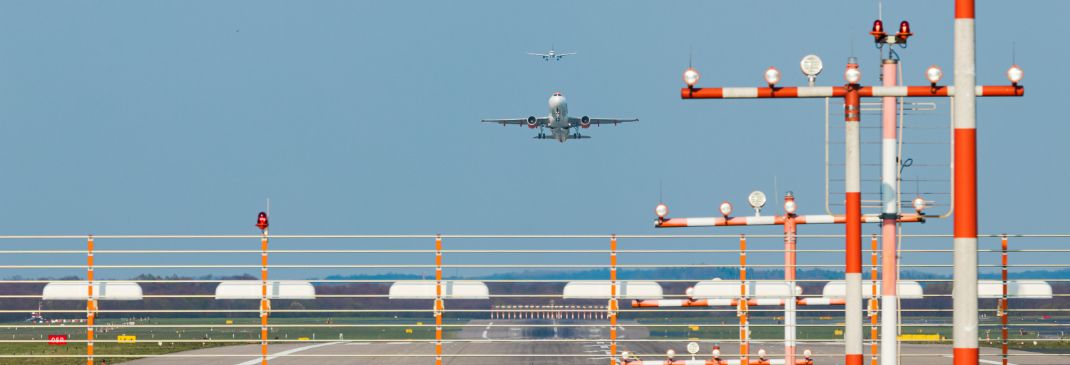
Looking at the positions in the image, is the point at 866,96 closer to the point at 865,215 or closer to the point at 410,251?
the point at 865,215

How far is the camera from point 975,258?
38.0ft

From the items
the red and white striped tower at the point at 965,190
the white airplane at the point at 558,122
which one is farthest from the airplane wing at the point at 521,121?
the red and white striped tower at the point at 965,190

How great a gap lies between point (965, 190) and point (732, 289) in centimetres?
851

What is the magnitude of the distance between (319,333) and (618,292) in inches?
3282

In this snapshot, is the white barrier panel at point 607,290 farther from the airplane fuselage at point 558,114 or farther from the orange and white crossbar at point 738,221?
the airplane fuselage at point 558,114

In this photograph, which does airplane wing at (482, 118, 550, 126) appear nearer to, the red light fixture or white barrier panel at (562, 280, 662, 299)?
white barrier panel at (562, 280, 662, 299)

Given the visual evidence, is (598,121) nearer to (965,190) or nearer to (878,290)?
(878,290)

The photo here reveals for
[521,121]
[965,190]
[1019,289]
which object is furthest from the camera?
[521,121]

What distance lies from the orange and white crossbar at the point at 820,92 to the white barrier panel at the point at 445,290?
6175 millimetres

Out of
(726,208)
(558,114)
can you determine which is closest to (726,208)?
(726,208)

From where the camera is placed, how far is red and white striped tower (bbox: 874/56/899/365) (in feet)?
49.8

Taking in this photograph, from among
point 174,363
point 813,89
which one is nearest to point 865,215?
point 813,89

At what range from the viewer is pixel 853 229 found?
46.9 feet

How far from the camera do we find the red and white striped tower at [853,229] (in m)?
14.2
